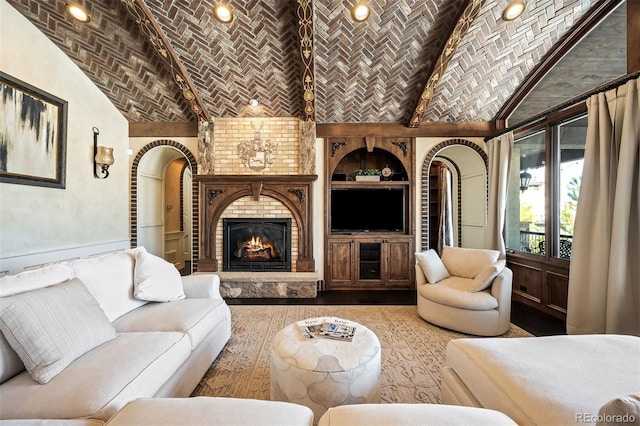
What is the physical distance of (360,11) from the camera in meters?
3.06

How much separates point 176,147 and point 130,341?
12.8 feet

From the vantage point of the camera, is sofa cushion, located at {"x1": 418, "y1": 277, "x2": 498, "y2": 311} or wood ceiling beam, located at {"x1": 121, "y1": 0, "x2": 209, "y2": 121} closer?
sofa cushion, located at {"x1": 418, "y1": 277, "x2": 498, "y2": 311}

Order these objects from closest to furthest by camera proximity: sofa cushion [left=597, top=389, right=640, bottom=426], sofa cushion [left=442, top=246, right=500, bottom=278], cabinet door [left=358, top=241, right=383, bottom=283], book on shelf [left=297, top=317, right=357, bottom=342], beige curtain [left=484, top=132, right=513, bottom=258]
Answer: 1. sofa cushion [left=597, top=389, right=640, bottom=426]
2. book on shelf [left=297, top=317, right=357, bottom=342]
3. sofa cushion [left=442, top=246, right=500, bottom=278]
4. beige curtain [left=484, top=132, right=513, bottom=258]
5. cabinet door [left=358, top=241, right=383, bottom=283]

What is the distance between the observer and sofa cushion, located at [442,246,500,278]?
3.28 m

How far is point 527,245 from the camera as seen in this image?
400 centimetres

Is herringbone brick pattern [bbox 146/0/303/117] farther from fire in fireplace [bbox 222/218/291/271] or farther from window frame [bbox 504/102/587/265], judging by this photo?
window frame [bbox 504/102/587/265]

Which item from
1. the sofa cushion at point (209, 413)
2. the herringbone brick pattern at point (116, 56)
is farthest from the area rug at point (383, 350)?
the herringbone brick pattern at point (116, 56)

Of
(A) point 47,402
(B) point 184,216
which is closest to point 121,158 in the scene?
(B) point 184,216

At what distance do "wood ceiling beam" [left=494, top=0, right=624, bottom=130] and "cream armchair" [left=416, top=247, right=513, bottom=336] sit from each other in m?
2.54

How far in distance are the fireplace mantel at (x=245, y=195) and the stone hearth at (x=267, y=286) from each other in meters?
0.36

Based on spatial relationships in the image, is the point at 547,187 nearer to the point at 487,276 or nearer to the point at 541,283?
the point at 541,283

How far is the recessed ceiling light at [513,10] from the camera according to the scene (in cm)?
297

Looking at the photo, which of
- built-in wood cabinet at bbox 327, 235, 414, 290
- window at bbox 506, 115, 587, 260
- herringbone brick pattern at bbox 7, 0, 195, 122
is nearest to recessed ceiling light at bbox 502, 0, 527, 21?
window at bbox 506, 115, 587, 260

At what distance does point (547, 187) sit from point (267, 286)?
4.13 m
